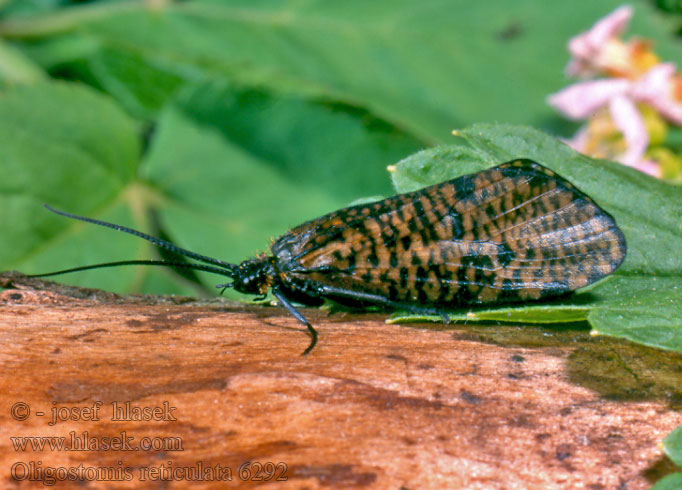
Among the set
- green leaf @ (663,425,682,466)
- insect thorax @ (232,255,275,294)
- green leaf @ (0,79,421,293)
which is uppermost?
green leaf @ (0,79,421,293)

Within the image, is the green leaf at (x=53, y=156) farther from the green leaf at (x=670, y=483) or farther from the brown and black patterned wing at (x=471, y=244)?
the green leaf at (x=670, y=483)

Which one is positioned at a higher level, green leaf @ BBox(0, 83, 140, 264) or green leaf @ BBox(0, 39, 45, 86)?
green leaf @ BBox(0, 39, 45, 86)

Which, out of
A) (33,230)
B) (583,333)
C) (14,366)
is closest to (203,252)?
(33,230)

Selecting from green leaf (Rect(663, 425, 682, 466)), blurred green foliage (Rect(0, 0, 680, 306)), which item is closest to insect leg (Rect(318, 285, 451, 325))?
green leaf (Rect(663, 425, 682, 466))

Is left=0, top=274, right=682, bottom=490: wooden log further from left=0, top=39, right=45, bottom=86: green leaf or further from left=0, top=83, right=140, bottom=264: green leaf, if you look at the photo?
left=0, top=39, right=45, bottom=86: green leaf

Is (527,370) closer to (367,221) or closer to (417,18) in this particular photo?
(367,221)

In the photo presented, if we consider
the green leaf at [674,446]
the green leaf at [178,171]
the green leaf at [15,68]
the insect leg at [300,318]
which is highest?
the green leaf at [15,68]

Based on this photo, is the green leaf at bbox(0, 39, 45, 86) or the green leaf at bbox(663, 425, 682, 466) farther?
the green leaf at bbox(0, 39, 45, 86)

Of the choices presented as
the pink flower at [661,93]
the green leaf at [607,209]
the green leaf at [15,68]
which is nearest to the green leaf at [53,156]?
the green leaf at [15,68]
